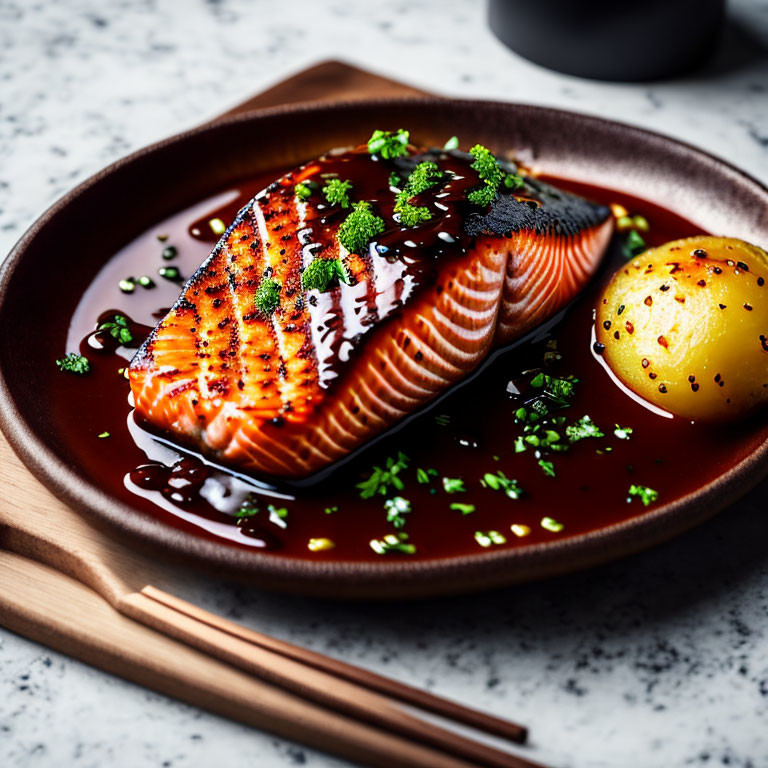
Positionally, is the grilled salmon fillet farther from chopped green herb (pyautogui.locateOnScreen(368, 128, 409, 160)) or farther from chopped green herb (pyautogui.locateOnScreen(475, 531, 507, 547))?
chopped green herb (pyautogui.locateOnScreen(475, 531, 507, 547))

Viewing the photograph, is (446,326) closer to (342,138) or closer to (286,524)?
(286,524)

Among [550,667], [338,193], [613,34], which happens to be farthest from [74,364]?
[613,34]

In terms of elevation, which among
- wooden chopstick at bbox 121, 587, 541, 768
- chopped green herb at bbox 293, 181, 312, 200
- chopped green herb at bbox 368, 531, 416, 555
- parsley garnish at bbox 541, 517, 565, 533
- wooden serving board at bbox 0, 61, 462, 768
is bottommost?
wooden serving board at bbox 0, 61, 462, 768

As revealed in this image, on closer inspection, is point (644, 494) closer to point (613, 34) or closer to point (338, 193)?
point (338, 193)

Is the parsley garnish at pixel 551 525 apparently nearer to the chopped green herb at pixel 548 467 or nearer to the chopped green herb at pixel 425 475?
the chopped green herb at pixel 548 467

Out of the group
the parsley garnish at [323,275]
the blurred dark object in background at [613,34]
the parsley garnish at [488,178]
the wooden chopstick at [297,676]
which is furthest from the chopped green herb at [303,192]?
the blurred dark object in background at [613,34]

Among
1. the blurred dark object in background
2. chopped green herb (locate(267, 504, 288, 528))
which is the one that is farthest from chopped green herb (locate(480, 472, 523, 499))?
the blurred dark object in background
